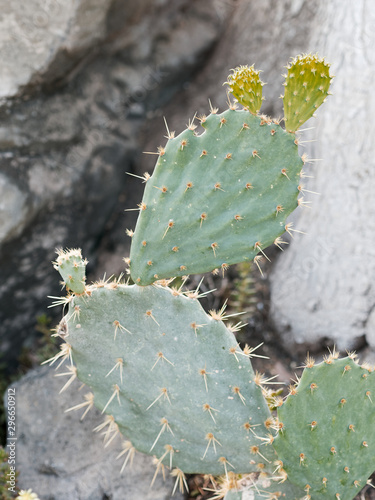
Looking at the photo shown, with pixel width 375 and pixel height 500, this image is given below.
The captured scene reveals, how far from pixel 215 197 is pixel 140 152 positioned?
1537 millimetres

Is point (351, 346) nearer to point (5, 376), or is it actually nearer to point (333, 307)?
point (333, 307)

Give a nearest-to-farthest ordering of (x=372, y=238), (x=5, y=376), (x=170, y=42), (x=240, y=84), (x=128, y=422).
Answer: (x=240, y=84) → (x=128, y=422) → (x=372, y=238) → (x=5, y=376) → (x=170, y=42)

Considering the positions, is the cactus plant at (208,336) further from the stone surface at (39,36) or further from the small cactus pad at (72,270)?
the stone surface at (39,36)

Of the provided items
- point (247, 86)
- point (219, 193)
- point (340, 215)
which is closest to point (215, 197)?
point (219, 193)

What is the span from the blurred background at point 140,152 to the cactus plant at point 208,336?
0.52m

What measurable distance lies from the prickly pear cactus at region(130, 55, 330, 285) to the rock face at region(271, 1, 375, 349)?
0.78 meters

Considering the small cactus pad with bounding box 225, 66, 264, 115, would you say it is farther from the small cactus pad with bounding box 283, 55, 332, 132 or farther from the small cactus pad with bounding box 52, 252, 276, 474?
the small cactus pad with bounding box 52, 252, 276, 474

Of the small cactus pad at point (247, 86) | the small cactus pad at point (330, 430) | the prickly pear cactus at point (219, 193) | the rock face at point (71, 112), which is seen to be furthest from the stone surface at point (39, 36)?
the small cactus pad at point (330, 430)

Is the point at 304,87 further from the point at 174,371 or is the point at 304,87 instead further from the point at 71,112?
the point at 71,112

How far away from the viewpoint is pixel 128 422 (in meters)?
1.61

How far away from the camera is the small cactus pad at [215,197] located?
1516 mm

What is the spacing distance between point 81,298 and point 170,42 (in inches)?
80.8

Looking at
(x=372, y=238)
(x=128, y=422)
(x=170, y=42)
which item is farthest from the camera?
(x=170, y=42)

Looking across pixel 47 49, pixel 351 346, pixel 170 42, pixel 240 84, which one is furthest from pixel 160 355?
pixel 170 42
